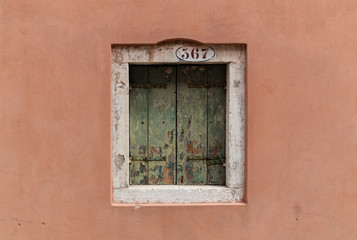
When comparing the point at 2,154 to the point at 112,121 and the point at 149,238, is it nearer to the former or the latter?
the point at 112,121

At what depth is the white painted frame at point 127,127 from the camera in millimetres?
2932

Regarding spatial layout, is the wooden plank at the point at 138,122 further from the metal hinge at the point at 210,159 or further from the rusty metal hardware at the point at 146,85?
the metal hinge at the point at 210,159

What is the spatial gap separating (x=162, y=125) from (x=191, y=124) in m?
0.25

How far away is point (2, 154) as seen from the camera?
9.37 ft

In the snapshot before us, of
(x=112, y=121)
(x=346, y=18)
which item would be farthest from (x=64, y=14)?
(x=346, y=18)

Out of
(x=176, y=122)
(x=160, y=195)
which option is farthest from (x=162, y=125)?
(x=160, y=195)

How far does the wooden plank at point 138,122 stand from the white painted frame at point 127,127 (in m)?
0.12

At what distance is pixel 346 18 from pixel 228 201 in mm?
1724

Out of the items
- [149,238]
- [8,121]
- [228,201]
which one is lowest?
[149,238]

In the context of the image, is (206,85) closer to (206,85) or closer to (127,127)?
(206,85)

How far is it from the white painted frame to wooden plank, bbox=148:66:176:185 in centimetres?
15

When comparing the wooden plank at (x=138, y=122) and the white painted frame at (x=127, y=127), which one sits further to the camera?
the wooden plank at (x=138, y=122)

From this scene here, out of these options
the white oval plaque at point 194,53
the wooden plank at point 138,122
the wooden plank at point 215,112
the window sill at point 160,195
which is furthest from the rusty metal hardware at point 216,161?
the white oval plaque at point 194,53

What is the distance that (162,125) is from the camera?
3088 mm
